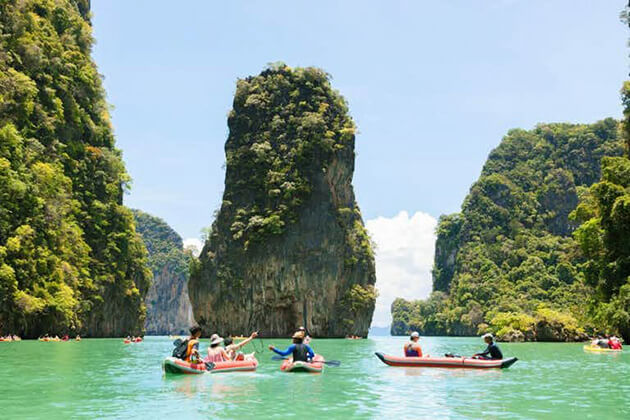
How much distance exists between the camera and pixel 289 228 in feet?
256

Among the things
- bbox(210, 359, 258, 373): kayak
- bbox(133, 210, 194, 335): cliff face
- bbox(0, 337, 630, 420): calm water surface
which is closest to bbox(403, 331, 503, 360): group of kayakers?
bbox(0, 337, 630, 420): calm water surface

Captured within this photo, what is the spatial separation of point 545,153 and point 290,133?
237 ft

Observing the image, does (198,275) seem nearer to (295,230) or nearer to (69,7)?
(295,230)

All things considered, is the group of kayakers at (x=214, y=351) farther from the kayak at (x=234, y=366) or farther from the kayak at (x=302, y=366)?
the kayak at (x=234, y=366)

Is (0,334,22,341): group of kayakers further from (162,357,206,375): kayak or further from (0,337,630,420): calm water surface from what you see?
(162,357,206,375): kayak

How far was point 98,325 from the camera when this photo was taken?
6269 centimetres

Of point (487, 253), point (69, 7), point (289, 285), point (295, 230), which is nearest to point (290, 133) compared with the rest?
point (295, 230)

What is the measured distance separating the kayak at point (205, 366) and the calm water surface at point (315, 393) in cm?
32

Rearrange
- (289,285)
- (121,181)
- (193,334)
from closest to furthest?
(193,334)
(121,181)
(289,285)

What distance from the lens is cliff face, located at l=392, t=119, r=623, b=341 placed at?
107 meters

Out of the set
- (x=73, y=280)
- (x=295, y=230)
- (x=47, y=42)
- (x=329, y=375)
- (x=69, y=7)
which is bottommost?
(x=329, y=375)

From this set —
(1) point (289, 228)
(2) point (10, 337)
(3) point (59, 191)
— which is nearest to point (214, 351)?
(2) point (10, 337)

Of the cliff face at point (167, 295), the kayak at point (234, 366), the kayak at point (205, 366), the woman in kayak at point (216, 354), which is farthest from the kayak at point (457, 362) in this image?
the cliff face at point (167, 295)

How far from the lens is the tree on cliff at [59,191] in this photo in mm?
44312
